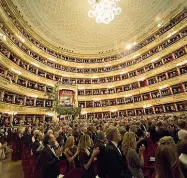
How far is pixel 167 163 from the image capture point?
1316mm

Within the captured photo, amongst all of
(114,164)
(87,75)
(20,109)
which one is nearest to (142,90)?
(87,75)

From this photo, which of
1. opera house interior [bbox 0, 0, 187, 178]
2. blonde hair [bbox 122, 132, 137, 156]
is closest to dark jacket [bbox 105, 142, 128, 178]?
blonde hair [bbox 122, 132, 137, 156]

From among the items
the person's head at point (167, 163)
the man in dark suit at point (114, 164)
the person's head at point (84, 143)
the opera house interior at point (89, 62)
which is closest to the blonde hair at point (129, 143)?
the man in dark suit at point (114, 164)

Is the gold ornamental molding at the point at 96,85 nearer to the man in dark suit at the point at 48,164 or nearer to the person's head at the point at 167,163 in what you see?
the man in dark suit at the point at 48,164

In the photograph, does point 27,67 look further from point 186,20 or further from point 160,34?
point 186,20

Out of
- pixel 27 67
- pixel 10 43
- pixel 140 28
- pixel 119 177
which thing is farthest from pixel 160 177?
pixel 140 28

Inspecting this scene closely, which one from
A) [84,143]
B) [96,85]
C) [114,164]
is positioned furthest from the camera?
[96,85]

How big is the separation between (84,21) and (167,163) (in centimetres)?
2546

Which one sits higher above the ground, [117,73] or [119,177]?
[117,73]

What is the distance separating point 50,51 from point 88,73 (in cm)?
866

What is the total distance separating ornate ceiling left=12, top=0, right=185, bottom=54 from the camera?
19750 millimetres

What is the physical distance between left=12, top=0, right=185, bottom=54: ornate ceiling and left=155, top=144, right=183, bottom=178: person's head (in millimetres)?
23108

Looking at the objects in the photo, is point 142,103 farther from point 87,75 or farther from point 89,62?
point 89,62

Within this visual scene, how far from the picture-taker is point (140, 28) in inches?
941
